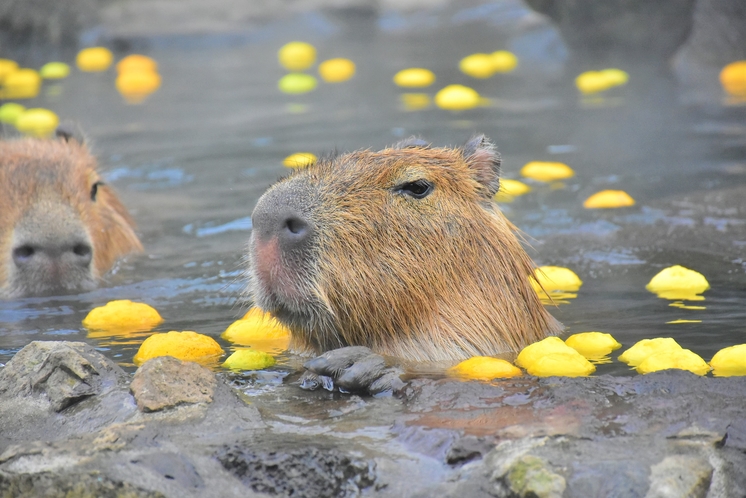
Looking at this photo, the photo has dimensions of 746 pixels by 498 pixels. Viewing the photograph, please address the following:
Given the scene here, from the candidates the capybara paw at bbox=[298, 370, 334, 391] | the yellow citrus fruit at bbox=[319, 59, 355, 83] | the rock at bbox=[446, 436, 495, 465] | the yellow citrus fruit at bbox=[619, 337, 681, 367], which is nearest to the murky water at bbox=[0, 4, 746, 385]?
the yellow citrus fruit at bbox=[619, 337, 681, 367]

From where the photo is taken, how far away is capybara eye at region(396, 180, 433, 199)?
3.82 m

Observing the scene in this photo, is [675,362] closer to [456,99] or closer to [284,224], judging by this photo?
[284,224]

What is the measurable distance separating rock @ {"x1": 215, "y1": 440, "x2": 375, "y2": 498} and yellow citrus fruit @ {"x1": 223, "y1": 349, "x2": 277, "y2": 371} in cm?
98

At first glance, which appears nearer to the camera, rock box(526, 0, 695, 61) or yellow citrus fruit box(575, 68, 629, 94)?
yellow citrus fruit box(575, 68, 629, 94)

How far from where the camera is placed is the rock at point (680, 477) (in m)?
2.50

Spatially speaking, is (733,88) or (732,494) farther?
(733,88)

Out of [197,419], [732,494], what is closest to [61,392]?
[197,419]

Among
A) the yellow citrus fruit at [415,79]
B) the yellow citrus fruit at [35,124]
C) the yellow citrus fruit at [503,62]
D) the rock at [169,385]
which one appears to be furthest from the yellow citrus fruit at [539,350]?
the yellow citrus fruit at [503,62]

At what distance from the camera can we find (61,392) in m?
3.06

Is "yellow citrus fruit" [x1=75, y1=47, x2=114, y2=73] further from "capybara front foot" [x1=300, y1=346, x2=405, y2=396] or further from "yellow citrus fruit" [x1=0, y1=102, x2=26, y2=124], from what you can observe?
"capybara front foot" [x1=300, y1=346, x2=405, y2=396]

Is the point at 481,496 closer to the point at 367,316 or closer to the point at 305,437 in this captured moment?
the point at 305,437

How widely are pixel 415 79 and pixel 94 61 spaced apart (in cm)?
443

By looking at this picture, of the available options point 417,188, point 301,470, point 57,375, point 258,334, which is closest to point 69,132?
→ point 258,334

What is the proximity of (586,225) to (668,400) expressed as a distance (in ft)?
11.1
